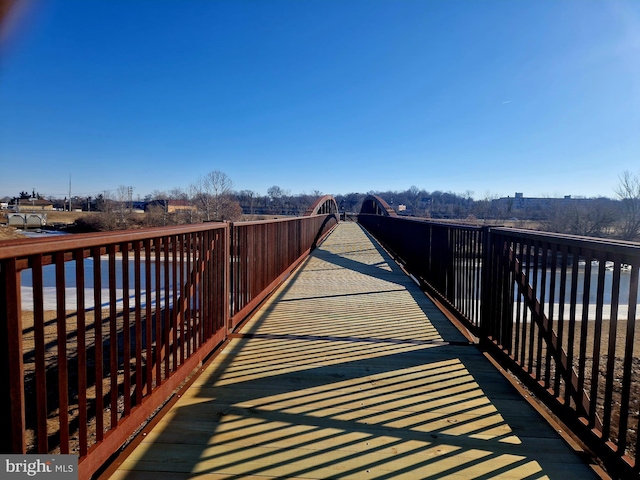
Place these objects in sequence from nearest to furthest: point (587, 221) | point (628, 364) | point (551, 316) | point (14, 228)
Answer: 1. point (628, 364)
2. point (551, 316)
3. point (14, 228)
4. point (587, 221)

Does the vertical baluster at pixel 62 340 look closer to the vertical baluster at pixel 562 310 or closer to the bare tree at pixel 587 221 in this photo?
the vertical baluster at pixel 562 310

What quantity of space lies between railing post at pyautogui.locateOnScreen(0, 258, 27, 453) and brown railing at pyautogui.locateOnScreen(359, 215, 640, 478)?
Answer: 1.94m

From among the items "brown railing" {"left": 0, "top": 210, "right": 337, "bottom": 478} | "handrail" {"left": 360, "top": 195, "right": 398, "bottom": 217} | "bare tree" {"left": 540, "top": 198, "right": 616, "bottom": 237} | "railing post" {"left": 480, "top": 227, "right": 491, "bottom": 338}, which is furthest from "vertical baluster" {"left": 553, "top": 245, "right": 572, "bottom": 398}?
"bare tree" {"left": 540, "top": 198, "right": 616, "bottom": 237}

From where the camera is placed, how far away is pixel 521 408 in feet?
7.20

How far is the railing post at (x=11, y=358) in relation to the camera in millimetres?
1106

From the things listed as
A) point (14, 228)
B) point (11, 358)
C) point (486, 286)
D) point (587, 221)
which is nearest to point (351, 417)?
point (11, 358)

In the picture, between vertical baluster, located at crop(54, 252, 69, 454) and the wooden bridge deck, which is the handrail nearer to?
the wooden bridge deck

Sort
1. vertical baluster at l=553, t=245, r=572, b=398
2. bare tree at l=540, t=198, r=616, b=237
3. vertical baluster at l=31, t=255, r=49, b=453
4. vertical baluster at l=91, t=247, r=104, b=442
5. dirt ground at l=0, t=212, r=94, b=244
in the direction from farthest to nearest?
bare tree at l=540, t=198, r=616, b=237 < dirt ground at l=0, t=212, r=94, b=244 < vertical baluster at l=553, t=245, r=572, b=398 < vertical baluster at l=91, t=247, r=104, b=442 < vertical baluster at l=31, t=255, r=49, b=453

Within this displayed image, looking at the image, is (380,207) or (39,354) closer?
(39,354)

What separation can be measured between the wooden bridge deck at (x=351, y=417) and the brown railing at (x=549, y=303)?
157 millimetres

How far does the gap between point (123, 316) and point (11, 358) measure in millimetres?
666

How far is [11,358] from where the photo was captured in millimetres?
1120

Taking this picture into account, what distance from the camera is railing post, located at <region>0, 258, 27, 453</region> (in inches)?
43.6

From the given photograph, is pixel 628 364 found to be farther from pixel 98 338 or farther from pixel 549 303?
pixel 98 338
